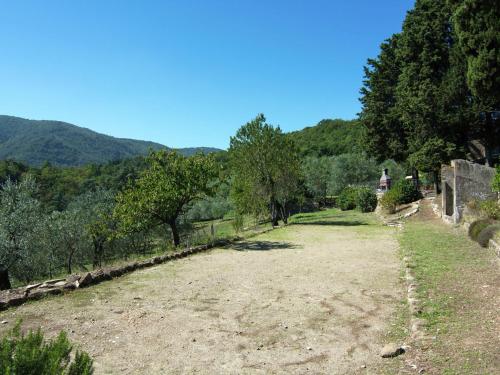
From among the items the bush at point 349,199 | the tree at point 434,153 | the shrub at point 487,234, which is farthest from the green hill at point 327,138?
the shrub at point 487,234

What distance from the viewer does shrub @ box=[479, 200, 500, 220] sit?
1499 cm

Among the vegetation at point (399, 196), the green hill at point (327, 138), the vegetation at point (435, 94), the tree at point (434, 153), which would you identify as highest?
the green hill at point (327, 138)

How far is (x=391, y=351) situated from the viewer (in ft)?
18.3

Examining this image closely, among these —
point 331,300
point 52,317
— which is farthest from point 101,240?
point 331,300

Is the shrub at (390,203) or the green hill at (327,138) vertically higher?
the green hill at (327,138)

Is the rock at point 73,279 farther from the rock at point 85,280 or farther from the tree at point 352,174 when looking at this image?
the tree at point 352,174

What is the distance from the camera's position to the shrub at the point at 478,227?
45.6 feet

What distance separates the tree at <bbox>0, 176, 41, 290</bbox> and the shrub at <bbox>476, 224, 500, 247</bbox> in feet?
64.4

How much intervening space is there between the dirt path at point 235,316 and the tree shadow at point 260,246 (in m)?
3.57

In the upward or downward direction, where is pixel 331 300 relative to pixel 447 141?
downward

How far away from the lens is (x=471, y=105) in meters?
24.5

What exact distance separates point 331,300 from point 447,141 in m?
20.4

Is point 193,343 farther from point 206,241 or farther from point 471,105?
point 471,105

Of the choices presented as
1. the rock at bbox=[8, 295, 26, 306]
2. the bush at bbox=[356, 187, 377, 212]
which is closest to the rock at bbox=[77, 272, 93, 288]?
the rock at bbox=[8, 295, 26, 306]
